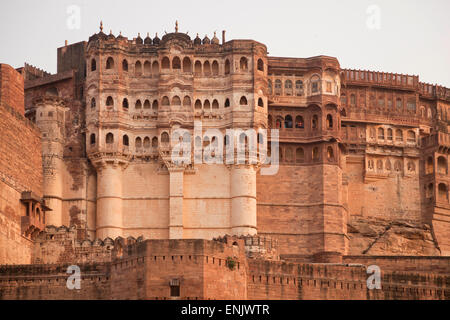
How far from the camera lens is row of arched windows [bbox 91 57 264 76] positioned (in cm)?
8075

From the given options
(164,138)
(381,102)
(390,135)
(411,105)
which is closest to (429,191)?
(390,135)

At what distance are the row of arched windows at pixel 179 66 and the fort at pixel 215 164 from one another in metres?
0.08

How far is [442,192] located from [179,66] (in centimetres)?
1875

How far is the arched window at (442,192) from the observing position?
3438 inches

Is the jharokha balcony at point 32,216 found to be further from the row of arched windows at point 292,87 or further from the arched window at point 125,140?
the row of arched windows at point 292,87

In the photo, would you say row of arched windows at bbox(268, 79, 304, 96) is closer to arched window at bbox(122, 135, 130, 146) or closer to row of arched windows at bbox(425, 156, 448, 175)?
arched window at bbox(122, 135, 130, 146)

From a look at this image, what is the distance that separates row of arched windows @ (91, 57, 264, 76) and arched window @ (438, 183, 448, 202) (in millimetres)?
14417

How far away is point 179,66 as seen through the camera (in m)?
80.9

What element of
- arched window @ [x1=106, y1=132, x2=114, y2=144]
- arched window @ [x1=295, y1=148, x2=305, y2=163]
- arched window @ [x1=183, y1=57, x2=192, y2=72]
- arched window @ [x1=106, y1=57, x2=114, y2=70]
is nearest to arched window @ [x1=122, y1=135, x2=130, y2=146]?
arched window @ [x1=106, y1=132, x2=114, y2=144]

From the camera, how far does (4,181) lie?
231 ft

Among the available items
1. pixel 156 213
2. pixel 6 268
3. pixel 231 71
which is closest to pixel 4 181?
pixel 6 268

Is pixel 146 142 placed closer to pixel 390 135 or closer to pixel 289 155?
pixel 289 155

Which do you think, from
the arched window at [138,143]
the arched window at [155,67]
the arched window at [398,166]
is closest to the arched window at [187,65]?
the arched window at [155,67]

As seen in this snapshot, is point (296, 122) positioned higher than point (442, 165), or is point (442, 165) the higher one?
point (296, 122)
